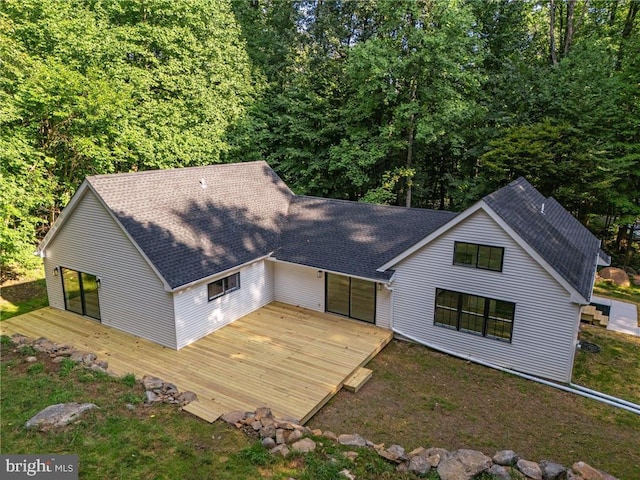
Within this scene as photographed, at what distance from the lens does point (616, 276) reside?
64.3ft

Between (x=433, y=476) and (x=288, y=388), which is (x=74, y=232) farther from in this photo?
(x=433, y=476)

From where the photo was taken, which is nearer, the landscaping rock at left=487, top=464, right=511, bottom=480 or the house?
the landscaping rock at left=487, top=464, right=511, bottom=480

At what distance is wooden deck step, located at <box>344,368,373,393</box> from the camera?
10.3 m

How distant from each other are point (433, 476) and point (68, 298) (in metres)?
12.9

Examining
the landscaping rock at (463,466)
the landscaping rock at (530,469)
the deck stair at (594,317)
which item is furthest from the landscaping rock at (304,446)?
the deck stair at (594,317)

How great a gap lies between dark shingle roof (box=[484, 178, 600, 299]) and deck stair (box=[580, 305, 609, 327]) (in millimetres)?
2485

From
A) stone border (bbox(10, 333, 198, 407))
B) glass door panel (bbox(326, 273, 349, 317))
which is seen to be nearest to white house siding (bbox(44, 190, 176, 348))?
stone border (bbox(10, 333, 198, 407))

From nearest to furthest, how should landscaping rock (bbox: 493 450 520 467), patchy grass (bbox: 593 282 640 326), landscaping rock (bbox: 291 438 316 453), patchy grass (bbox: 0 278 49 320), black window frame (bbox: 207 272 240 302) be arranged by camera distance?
landscaping rock (bbox: 493 450 520 467) → landscaping rock (bbox: 291 438 316 453) → black window frame (bbox: 207 272 240 302) → patchy grass (bbox: 0 278 49 320) → patchy grass (bbox: 593 282 640 326)

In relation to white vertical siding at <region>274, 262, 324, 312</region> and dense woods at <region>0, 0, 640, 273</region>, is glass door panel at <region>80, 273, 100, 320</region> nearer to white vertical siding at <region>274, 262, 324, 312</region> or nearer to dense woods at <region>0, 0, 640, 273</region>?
dense woods at <region>0, 0, 640, 273</region>

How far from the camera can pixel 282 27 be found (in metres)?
28.1

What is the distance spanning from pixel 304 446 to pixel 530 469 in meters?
3.78

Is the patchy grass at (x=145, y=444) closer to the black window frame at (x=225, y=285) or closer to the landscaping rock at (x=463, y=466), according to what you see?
the landscaping rock at (x=463, y=466)

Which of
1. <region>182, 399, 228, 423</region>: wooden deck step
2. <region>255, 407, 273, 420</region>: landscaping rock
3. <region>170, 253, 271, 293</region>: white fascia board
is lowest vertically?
<region>182, 399, 228, 423</region>: wooden deck step

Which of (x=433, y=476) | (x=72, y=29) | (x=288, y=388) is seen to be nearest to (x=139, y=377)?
(x=288, y=388)
